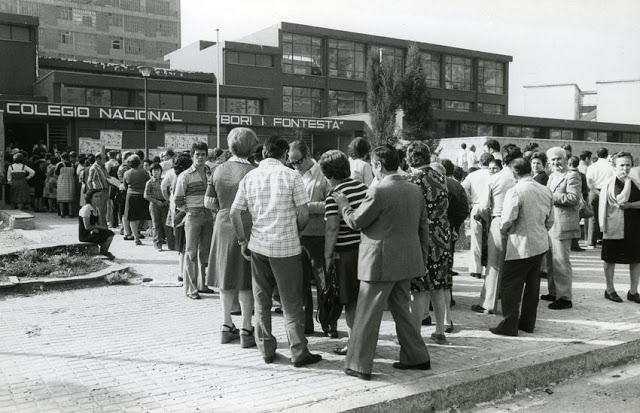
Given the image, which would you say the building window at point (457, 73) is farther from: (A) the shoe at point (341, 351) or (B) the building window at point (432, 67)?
(A) the shoe at point (341, 351)

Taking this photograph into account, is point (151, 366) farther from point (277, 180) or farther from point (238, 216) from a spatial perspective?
point (277, 180)

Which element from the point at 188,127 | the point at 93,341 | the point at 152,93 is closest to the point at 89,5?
the point at 152,93

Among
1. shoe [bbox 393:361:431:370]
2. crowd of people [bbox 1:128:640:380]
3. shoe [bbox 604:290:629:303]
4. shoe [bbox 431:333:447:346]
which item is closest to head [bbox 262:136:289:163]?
crowd of people [bbox 1:128:640:380]

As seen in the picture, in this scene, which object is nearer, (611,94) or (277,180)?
(277,180)

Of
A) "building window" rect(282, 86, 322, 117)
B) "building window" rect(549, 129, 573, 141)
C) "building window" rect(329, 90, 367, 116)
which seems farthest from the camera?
"building window" rect(549, 129, 573, 141)

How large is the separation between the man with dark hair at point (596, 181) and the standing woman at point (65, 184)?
13.1 m

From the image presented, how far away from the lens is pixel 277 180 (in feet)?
18.3

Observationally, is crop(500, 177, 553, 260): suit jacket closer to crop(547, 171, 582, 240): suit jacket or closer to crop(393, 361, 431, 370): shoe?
crop(547, 171, 582, 240): suit jacket

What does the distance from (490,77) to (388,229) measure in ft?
220

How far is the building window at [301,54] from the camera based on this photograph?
5225 cm

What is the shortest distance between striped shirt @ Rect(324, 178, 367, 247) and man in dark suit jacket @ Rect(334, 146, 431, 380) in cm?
40

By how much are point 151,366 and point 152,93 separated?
3674 centimetres

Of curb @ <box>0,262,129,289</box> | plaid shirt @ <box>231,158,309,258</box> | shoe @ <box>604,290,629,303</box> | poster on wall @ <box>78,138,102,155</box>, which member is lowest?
shoe @ <box>604,290,629,303</box>

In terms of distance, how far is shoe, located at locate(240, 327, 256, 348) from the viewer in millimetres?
6152
